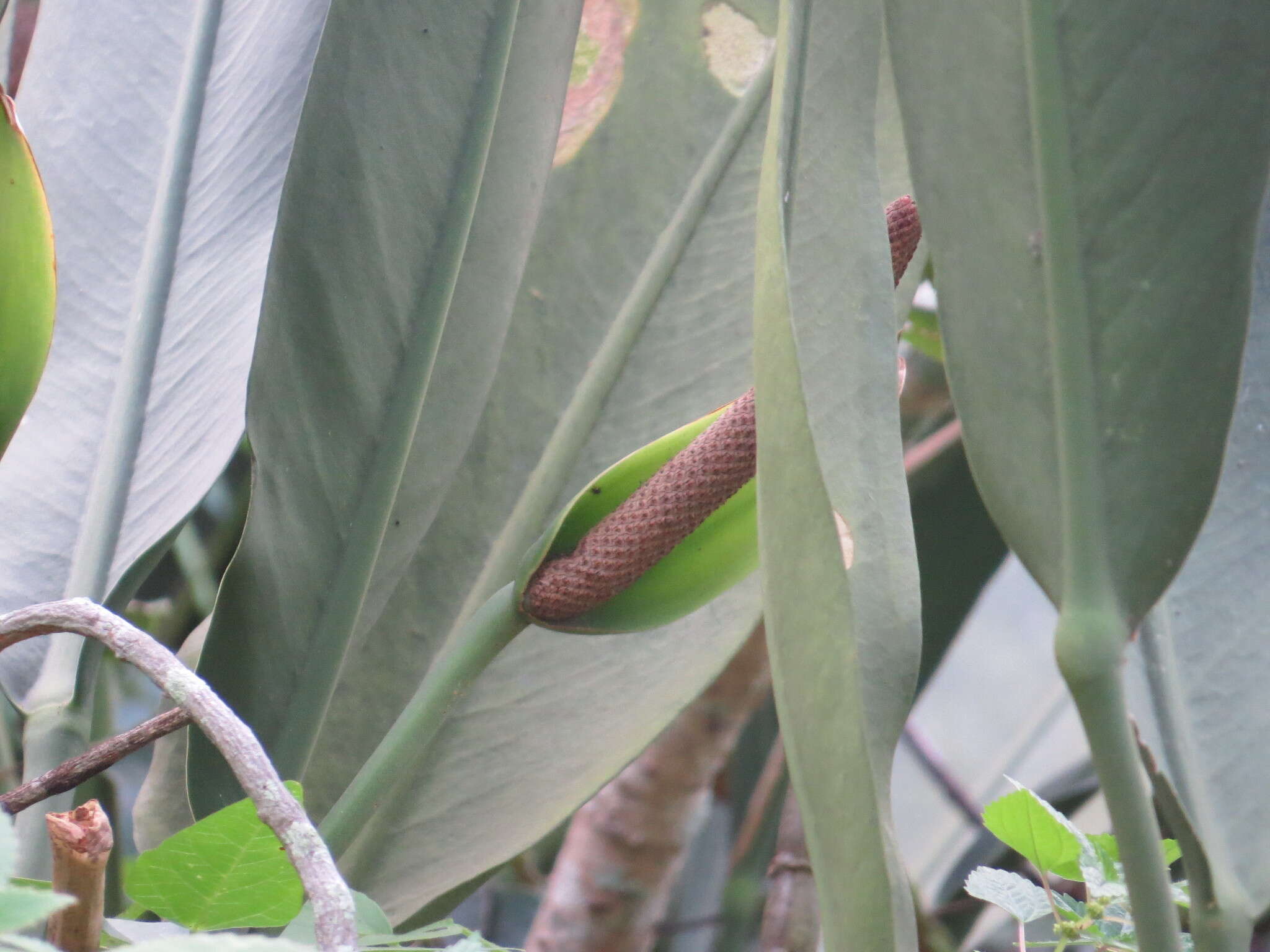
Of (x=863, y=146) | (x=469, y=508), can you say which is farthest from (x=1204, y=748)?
(x=469, y=508)

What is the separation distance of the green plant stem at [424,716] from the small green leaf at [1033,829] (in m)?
0.14

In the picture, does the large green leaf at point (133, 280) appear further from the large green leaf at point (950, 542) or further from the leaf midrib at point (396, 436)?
the large green leaf at point (950, 542)

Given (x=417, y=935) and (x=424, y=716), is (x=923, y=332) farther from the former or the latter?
(x=417, y=935)

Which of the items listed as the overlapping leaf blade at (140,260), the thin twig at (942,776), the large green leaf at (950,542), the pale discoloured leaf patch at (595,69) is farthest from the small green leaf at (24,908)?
the thin twig at (942,776)

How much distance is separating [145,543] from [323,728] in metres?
0.12

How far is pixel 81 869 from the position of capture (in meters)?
0.19

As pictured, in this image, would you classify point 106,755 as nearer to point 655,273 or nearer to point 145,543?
point 145,543

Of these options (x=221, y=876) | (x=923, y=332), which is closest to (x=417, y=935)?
(x=221, y=876)

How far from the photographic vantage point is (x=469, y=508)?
1.57ft

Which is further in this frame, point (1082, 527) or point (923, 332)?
point (923, 332)

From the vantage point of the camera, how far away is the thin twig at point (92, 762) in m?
0.23

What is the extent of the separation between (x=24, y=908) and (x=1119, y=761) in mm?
187

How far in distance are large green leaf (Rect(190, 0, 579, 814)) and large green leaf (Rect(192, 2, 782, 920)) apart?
0.05 m

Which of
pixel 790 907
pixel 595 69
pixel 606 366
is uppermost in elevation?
pixel 595 69
